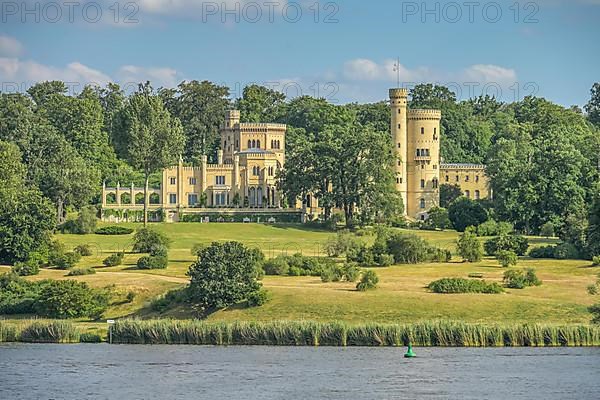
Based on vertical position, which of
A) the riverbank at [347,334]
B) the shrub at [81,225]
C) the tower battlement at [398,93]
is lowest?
the riverbank at [347,334]

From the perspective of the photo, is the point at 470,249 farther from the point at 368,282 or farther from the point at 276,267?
the point at 368,282

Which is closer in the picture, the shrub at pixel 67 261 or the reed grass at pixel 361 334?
the reed grass at pixel 361 334

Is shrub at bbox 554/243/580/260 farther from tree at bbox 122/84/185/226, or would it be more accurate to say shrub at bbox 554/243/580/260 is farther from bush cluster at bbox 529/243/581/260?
tree at bbox 122/84/185/226

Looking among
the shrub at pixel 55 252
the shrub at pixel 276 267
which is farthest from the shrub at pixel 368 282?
the shrub at pixel 55 252

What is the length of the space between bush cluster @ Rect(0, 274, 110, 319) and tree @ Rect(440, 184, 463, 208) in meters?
72.3

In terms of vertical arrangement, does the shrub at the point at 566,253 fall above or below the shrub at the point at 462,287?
above

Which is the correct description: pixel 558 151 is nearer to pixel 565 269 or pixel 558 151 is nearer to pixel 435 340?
pixel 565 269

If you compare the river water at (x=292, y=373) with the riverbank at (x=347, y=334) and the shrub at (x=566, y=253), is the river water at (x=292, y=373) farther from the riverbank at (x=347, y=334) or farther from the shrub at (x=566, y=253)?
the shrub at (x=566, y=253)

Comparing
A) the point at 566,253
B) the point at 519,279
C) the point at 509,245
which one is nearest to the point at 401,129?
the point at 509,245

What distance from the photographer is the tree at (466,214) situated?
130 m

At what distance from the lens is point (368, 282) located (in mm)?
84562

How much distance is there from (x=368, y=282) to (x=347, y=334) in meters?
15.8

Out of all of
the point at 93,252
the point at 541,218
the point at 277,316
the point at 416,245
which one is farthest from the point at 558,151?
the point at 277,316

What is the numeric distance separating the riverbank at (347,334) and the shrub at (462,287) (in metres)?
14.1
